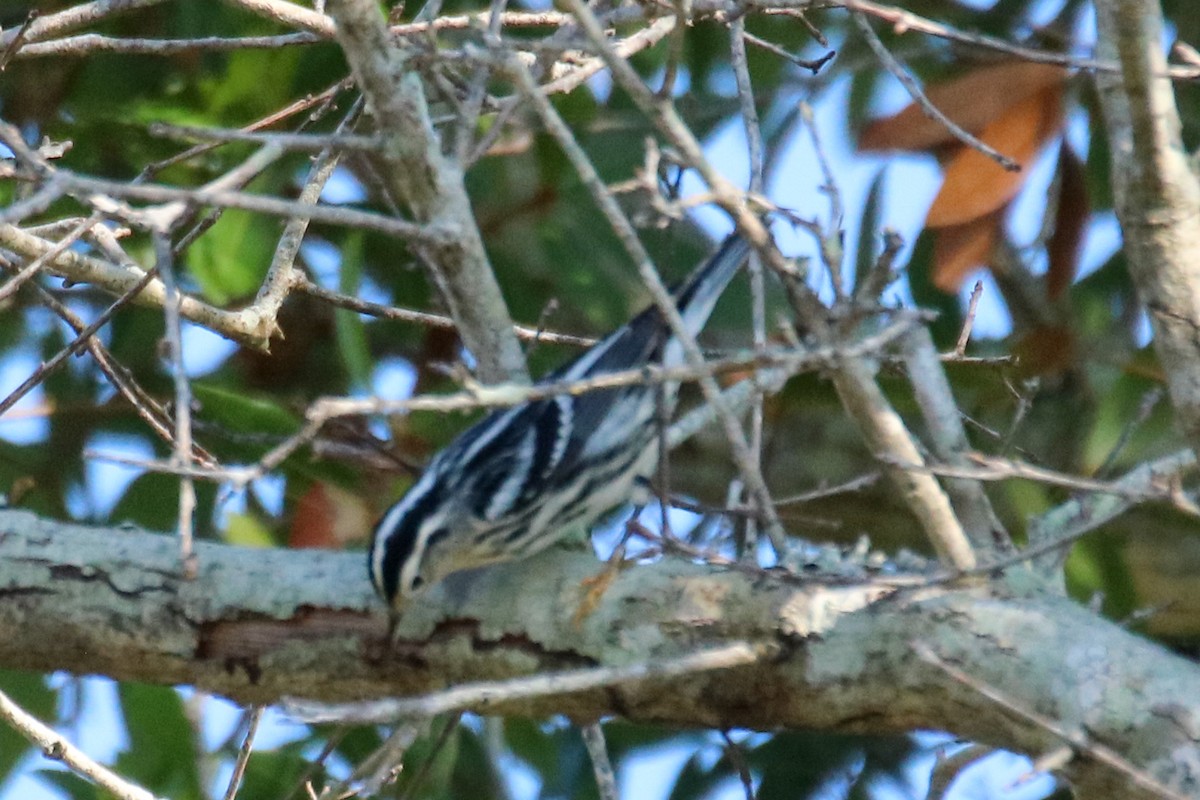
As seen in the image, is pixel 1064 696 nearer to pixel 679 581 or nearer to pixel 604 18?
pixel 679 581

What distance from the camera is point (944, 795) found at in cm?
311

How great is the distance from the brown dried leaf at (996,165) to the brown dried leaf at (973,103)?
0.03 metres

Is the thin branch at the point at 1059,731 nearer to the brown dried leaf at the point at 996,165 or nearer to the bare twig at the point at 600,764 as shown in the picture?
the bare twig at the point at 600,764

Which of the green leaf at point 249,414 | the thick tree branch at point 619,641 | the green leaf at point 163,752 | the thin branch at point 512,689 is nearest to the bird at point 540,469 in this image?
the thick tree branch at point 619,641

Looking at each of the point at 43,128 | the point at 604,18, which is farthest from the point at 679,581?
the point at 43,128

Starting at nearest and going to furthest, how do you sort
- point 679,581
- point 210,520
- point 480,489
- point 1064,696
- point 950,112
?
1. point 1064,696
2. point 679,581
3. point 480,489
4. point 950,112
5. point 210,520

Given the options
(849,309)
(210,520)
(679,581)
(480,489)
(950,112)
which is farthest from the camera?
(210,520)

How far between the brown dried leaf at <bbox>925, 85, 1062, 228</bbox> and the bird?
2.67 ft

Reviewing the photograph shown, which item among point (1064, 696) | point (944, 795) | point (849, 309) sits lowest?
point (944, 795)

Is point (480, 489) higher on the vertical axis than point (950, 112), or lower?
lower

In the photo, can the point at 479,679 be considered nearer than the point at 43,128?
Yes

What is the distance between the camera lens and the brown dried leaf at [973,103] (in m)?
4.56

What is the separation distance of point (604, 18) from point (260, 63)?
80.2 inches

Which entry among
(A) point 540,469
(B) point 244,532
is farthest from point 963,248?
(B) point 244,532
